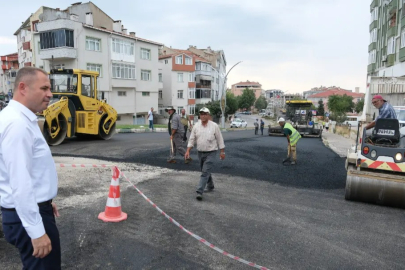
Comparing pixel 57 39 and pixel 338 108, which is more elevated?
pixel 57 39

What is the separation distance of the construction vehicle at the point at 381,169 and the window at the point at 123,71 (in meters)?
31.9

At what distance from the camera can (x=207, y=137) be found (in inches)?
241

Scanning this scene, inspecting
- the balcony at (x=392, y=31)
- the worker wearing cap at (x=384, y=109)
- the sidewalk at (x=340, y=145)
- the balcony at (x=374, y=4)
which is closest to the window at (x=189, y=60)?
the balcony at (x=374, y=4)

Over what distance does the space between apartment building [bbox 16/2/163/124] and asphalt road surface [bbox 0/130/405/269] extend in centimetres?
2690

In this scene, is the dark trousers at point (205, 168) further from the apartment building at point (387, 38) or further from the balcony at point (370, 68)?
the balcony at point (370, 68)

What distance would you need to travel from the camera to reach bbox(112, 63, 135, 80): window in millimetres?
34688

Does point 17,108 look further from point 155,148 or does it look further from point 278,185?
point 155,148

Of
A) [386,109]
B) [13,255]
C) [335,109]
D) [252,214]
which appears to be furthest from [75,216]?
[335,109]

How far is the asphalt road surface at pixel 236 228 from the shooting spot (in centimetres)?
369

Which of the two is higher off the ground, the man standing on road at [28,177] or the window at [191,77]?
the window at [191,77]

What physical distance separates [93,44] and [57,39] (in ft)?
11.4

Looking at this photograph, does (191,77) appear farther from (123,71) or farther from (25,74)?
(25,74)

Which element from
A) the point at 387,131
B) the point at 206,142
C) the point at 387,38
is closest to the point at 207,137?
the point at 206,142

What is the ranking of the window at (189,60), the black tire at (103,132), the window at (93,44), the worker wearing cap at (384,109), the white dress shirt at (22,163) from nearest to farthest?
1. the white dress shirt at (22,163)
2. the worker wearing cap at (384,109)
3. the black tire at (103,132)
4. the window at (93,44)
5. the window at (189,60)
